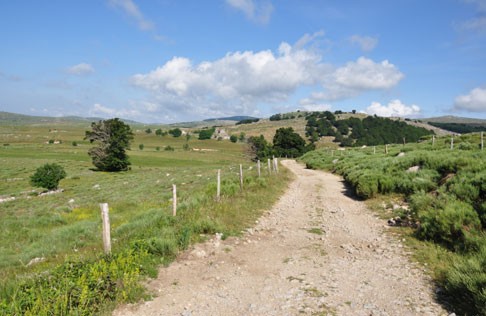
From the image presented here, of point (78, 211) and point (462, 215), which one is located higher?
point (462, 215)

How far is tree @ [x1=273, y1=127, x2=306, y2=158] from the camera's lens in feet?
308

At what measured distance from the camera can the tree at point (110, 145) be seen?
64438 millimetres

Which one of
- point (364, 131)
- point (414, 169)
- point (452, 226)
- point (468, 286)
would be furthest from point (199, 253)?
point (364, 131)

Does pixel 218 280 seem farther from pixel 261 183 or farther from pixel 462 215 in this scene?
pixel 261 183

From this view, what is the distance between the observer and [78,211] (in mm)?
21016

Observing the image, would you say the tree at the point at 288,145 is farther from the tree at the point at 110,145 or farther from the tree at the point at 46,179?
the tree at the point at 46,179

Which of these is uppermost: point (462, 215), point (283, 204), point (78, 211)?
point (462, 215)

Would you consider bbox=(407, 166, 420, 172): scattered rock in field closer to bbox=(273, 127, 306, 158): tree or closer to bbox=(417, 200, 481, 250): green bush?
bbox=(417, 200, 481, 250): green bush

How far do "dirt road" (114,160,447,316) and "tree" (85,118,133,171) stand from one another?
60807mm

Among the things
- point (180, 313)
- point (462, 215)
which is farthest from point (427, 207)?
point (180, 313)

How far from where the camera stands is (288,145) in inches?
3757

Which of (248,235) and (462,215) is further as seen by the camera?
(248,235)

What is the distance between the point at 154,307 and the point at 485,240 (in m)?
7.58

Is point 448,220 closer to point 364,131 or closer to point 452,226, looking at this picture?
point 452,226
